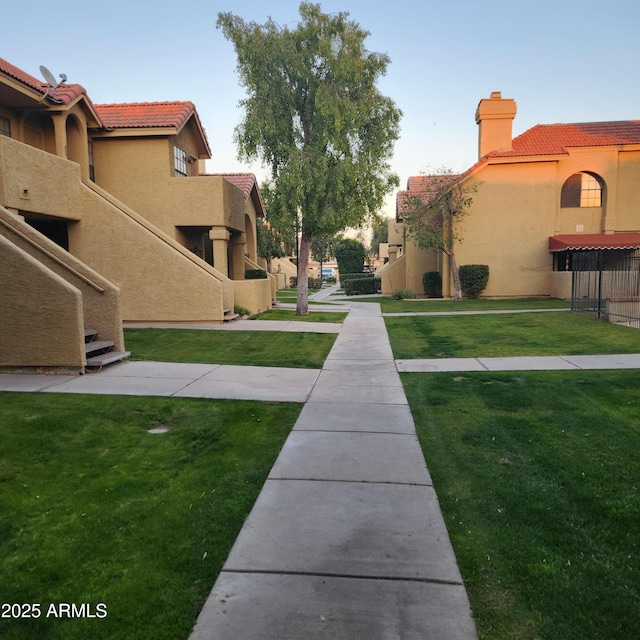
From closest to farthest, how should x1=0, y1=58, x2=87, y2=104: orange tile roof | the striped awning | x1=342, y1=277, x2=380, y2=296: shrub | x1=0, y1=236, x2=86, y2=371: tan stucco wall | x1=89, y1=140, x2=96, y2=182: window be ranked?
x1=0, y1=236, x2=86, y2=371: tan stucco wall < x1=0, y1=58, x2=87, y2=104: orange tile roof < x1=89, y1=140, x2=96, y2=182: window < the striped awning < x1=342, y1=277, x2=380, y2=296: shrub

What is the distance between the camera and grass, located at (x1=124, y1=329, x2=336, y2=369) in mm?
10355

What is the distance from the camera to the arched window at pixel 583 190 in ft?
85.5

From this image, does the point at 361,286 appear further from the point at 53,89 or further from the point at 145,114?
the point at 53,89

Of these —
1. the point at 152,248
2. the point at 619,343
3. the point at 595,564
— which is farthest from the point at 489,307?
the point at 595,564

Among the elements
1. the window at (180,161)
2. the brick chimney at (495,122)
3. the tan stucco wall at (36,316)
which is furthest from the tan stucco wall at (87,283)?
the brick chimney at (495,122)

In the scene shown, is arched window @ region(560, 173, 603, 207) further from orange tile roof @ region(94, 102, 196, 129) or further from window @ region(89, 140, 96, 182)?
window @ region(89, 140, 96, 182)

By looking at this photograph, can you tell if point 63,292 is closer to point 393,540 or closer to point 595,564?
point 393,540

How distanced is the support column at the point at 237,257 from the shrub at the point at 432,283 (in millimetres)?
12268

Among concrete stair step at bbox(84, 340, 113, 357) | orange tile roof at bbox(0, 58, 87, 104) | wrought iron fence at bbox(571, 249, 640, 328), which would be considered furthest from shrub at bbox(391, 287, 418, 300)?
concrete stair step at bbox(84, 340, 113, 357)

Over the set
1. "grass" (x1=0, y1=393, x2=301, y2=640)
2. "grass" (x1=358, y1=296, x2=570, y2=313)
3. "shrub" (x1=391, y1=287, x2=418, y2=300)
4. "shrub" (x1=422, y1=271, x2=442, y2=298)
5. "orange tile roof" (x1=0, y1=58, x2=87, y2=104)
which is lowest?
"grass" (x1=0, y1=393, x2=301, y2=640)

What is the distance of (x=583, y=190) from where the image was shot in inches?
1030

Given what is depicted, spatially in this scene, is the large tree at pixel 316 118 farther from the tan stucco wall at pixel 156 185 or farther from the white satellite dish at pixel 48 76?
the white satellite dish at pixel 48 76

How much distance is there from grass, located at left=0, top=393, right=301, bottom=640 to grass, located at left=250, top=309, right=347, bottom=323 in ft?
38.1

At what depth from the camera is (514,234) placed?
86.9 ft
